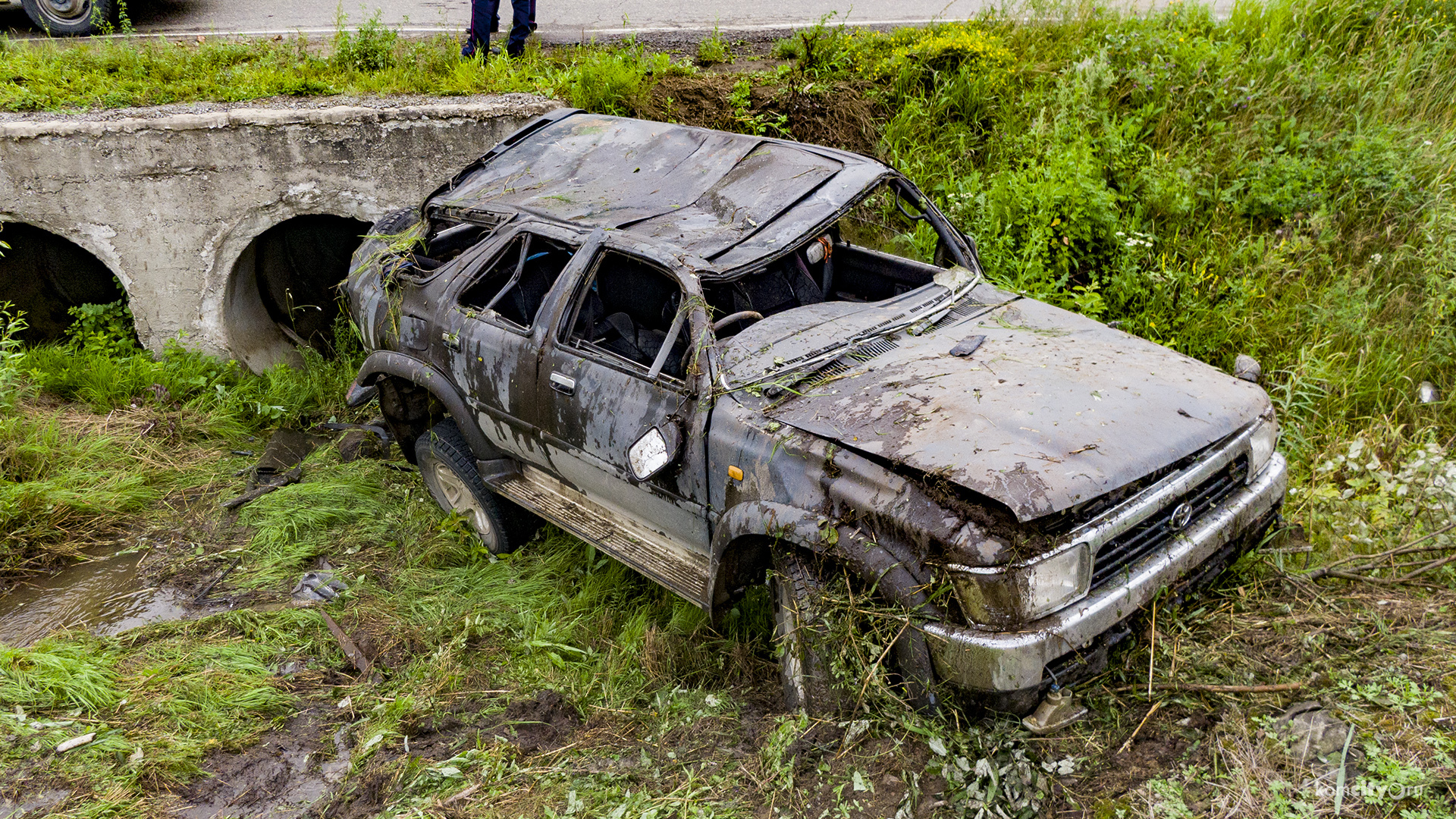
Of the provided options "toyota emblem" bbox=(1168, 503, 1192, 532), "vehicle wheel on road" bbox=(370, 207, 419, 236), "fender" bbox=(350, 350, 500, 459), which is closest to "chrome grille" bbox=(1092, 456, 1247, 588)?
"toyota emblem" bbox=(1168, 503, 1192, 532)

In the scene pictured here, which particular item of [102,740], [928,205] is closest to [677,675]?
[102,740]

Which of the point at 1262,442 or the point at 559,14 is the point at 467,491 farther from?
the point at 559,14

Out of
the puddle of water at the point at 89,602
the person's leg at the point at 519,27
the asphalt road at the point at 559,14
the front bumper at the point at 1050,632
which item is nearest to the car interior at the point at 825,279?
the front bumper at the point at 1050,632

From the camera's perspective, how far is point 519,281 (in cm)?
462

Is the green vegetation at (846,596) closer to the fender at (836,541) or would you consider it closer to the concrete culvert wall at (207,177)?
the fender at (836,541)

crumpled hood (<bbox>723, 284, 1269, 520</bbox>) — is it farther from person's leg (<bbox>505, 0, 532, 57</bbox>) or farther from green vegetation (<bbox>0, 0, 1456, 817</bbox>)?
person's leg (<bbox>505, 0, 532, 57</bbox>)

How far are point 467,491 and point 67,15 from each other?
23.2ft

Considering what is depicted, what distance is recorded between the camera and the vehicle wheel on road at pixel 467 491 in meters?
4.88

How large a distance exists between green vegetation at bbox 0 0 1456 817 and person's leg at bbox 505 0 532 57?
7.5 inches

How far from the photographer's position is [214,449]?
6.32m

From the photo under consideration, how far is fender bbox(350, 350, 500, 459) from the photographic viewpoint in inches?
184

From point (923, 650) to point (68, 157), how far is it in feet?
22.5

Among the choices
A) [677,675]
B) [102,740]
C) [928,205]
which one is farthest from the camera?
[928,205]

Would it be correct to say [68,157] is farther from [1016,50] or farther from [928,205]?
[1016,50]
